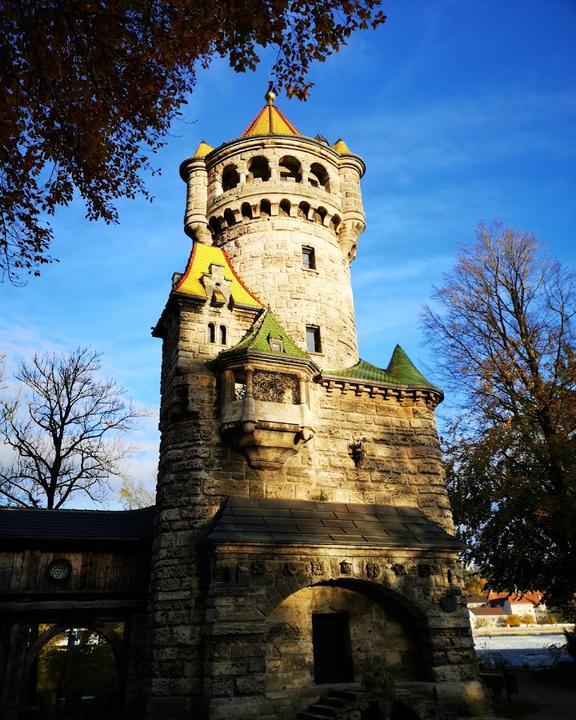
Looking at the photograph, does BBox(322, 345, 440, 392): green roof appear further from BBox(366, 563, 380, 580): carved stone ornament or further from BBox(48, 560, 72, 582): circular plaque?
BBox(48, 560, 72, 582): circular plaque

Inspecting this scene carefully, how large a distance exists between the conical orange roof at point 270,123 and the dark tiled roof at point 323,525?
42.9 feet

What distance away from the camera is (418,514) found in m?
13.1

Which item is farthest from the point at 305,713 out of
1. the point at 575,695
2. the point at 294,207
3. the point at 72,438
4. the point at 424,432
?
the point at 72,438

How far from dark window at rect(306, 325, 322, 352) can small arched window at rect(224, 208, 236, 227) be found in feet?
15.0

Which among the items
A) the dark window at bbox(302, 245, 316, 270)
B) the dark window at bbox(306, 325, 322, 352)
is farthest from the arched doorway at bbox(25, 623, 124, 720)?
A: the dark window at bbox(302, 245, 316, 270)

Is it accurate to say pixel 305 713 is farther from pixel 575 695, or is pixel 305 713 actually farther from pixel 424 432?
pixel 575 695

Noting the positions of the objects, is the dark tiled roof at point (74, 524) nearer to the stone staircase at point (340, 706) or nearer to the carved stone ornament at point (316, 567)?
the carved stone ornament at point (316, 567)

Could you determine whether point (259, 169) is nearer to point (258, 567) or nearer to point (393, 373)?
point (393, 373)

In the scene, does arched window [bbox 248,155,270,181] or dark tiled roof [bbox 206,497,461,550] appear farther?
arched window [bbox 248,155,270,181]

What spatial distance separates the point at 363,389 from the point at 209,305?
14.6 feet

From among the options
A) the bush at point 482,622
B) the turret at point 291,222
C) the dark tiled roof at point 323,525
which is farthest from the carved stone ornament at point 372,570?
the bush at point 482,622

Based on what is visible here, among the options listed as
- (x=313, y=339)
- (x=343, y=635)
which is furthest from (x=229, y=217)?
(x=343, y=635)

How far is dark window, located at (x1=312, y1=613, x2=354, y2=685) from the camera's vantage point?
444 inches

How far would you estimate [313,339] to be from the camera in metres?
15.6
